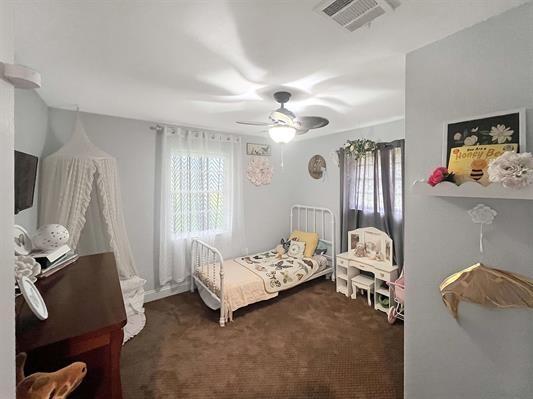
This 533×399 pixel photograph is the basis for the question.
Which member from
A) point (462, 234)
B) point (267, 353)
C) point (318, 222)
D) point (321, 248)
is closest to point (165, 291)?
point (267, 353)

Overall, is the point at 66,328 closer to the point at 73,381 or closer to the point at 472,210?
the point at 73,381

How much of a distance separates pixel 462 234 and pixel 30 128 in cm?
320

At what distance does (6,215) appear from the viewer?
60 cm

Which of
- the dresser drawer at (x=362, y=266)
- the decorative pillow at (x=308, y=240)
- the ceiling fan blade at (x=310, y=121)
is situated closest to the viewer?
the ceiling fan blade at (x=310, y=121)

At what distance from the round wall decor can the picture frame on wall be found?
0.74 meters

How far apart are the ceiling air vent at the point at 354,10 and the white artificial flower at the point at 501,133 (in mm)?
717

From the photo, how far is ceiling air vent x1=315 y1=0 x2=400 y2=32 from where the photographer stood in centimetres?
107

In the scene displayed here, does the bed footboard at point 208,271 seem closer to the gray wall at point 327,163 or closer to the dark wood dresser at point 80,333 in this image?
the dark wood dresser at point 80,333

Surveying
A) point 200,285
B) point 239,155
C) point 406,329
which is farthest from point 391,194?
point 200,285

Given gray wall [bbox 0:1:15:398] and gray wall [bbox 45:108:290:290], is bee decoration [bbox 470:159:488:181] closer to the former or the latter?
gray wall [bbox 0:1:15:398]

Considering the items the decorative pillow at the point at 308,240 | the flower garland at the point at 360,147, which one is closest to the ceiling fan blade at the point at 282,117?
the flower garland at the point at 360,147

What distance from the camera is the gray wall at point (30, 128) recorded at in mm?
1830

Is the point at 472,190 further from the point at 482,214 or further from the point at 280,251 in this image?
the point at 280,251

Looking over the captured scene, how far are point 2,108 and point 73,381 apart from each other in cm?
106
